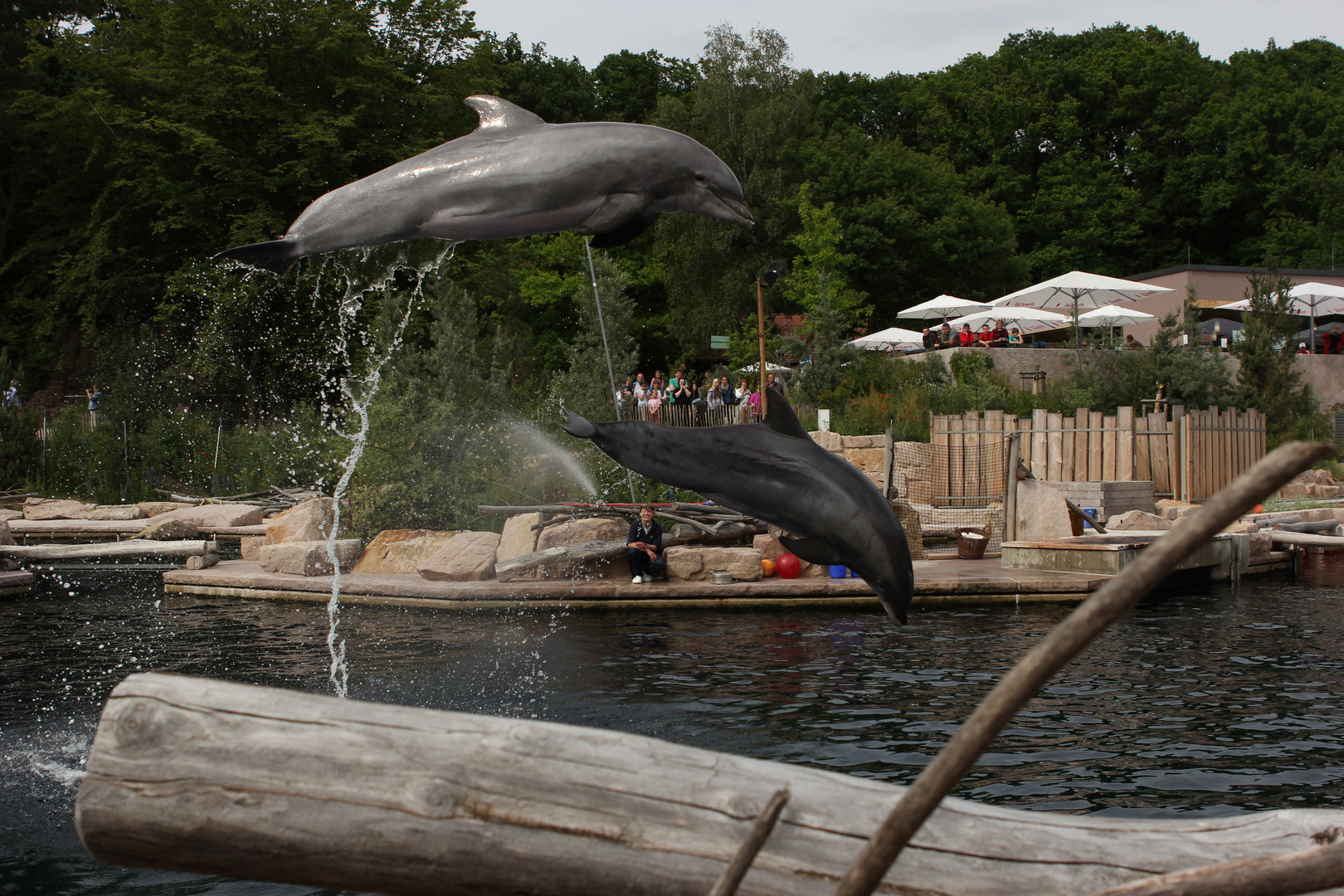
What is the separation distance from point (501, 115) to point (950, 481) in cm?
1751

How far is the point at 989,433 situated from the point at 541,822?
1835 centimetres

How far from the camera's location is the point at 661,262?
129 feet

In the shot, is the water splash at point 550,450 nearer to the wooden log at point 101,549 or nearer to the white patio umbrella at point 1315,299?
the wooden log at point 101,549

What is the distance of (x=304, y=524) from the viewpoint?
56.3ft

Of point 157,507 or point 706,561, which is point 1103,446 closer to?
point 706,561

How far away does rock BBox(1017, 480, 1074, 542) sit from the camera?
54.6ft

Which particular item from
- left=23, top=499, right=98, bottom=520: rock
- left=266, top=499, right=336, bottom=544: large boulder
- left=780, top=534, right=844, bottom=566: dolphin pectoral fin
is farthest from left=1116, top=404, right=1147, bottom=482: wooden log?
left=23, top=499, right=98, bottom=520: rock

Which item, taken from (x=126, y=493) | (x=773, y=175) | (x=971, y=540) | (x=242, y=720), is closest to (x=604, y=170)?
(x=242, y=720)

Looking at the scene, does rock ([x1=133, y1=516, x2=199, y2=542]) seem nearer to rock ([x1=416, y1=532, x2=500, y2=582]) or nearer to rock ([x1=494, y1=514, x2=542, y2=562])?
rock ([x1=416, y1=532, x2=500, y2=582])

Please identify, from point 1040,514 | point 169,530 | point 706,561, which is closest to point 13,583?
point 169,530

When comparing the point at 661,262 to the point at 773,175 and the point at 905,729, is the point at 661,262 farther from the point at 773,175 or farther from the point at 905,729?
the point at 905,729

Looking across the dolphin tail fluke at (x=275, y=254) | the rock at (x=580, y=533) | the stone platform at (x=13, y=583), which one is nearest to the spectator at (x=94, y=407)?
the stone platform at (x=13, y=583)

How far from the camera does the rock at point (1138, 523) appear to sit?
1698cm

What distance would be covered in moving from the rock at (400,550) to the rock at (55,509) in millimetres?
9812
